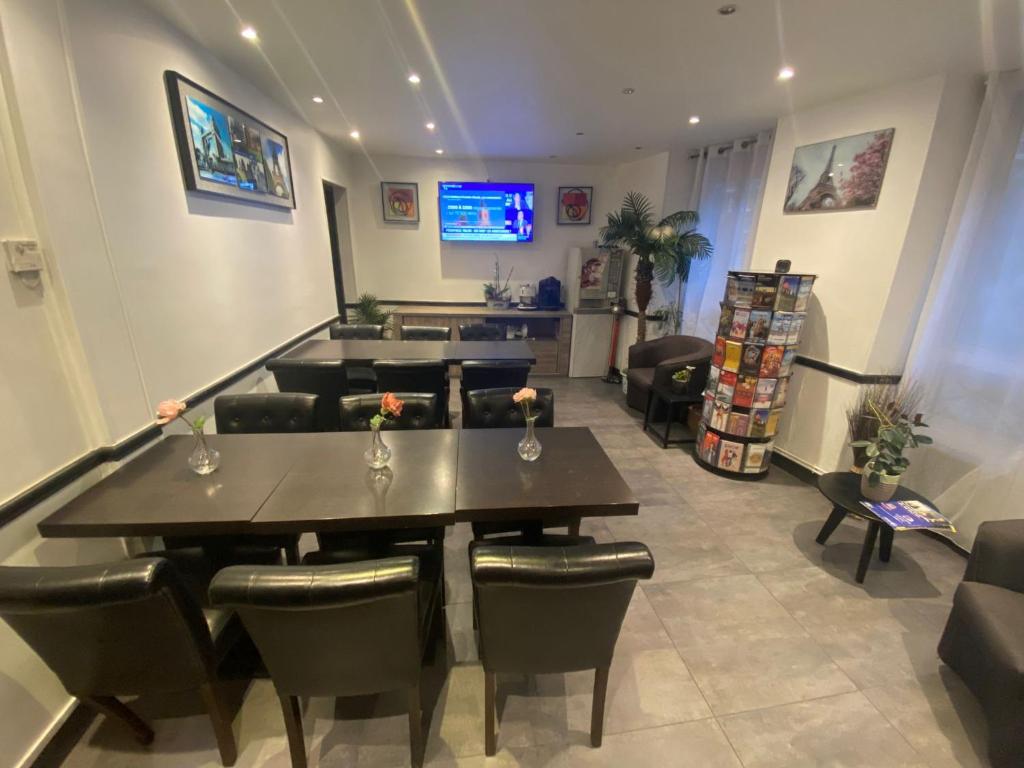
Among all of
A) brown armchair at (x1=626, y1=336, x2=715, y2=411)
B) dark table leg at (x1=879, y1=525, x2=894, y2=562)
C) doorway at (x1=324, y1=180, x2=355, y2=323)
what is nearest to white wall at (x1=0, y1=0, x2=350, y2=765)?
doorway at (x1=324, y1=180, x2=355, y2=323)

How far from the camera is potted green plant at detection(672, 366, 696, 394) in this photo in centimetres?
368

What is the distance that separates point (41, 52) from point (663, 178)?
462 cm

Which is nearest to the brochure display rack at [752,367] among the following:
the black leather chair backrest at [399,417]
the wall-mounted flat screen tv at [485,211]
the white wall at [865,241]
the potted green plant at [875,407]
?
the white wall at [865,241]

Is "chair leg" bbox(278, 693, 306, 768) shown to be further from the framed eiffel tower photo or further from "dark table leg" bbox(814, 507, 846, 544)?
the framed eiffel tower photo

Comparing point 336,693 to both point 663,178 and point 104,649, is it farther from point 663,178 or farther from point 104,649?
point 663,178

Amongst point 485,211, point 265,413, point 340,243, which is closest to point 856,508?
point 265,413

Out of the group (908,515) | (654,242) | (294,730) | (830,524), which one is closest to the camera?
(294,730)

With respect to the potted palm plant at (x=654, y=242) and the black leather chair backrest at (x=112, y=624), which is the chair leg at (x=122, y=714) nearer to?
the black leather chair backrest at (x=112, y=624)

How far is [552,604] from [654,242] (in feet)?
13.1

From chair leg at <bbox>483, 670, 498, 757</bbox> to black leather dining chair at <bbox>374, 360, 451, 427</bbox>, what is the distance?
1.63 metres

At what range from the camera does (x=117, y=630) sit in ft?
3.70

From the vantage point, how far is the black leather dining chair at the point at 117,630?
1.03 m

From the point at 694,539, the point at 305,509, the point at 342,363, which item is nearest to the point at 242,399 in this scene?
the point at 342,363

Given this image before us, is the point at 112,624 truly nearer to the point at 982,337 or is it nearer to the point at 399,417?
the point at 399,417
